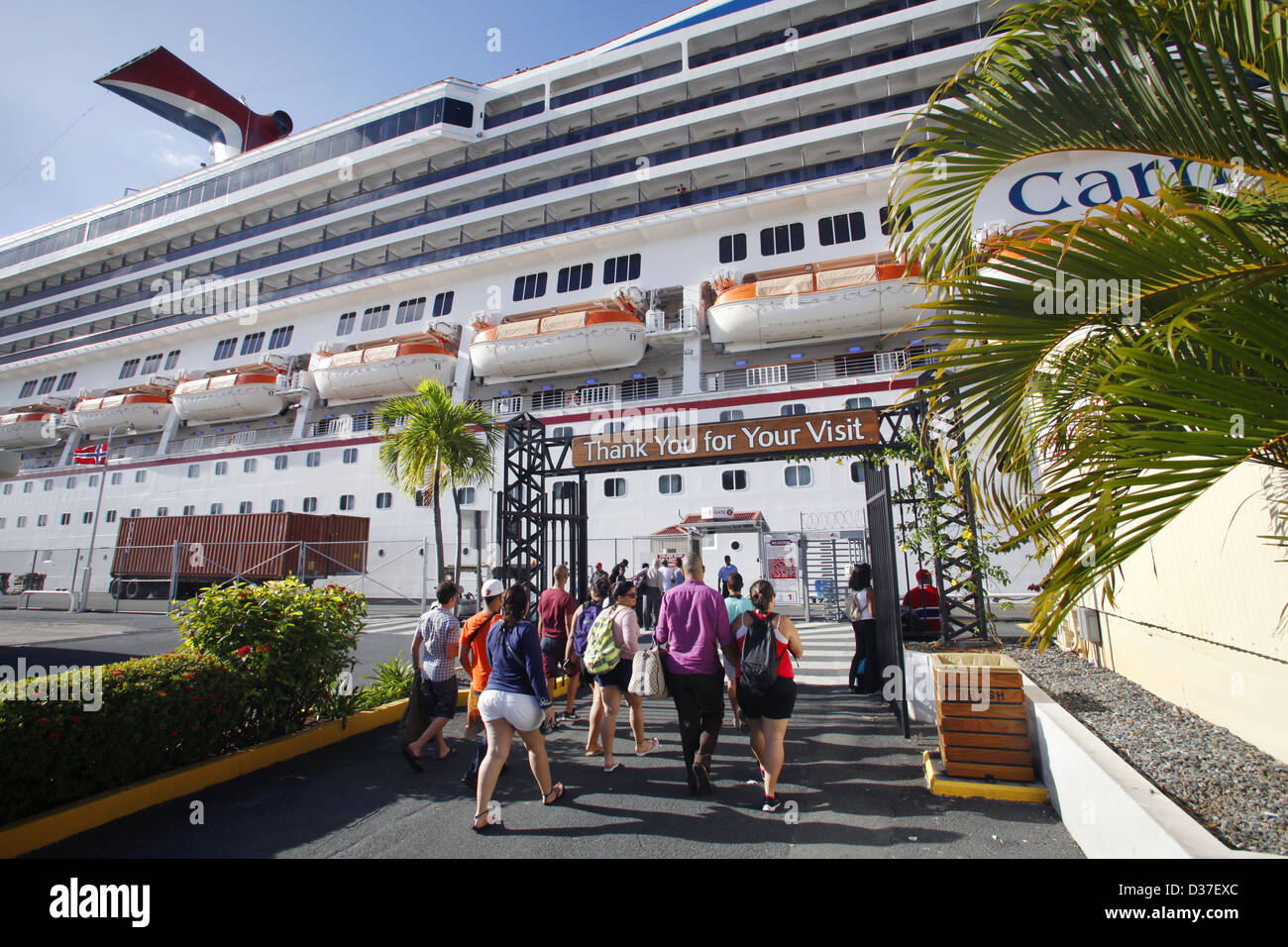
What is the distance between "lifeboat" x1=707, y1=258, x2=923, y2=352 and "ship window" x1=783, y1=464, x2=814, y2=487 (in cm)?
466

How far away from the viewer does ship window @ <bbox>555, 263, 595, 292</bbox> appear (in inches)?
1017

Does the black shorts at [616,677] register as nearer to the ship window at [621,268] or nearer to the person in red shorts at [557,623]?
the person in red shorts at [557,623]

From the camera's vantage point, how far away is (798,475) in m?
18.8

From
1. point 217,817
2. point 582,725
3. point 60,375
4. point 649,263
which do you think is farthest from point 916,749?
point 60,375

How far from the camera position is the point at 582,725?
6.91 meters

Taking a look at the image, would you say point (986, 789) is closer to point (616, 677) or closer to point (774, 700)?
point (774, 700)

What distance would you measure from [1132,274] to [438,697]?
5.66 meters

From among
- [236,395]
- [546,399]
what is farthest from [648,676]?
[236,395]

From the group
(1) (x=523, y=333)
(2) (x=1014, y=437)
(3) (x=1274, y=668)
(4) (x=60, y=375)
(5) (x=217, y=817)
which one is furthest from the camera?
(4) (x=60, y=375)

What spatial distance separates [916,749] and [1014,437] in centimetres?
373

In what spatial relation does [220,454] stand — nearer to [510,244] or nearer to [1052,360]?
[510,244]

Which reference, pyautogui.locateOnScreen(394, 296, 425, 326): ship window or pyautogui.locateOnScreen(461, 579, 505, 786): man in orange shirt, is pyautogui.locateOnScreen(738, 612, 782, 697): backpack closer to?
pyautogui.locateOnScreen(461, 579, 505, 786): man in orange shirt

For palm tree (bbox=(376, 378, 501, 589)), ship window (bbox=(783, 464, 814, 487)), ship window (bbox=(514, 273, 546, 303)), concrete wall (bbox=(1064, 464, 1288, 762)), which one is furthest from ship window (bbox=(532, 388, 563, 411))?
concrete wall (bbox=(1064, 464, 1288, 762))

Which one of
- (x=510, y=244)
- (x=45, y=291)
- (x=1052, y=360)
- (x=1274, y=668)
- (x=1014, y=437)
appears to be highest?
(x=45, y=291)
